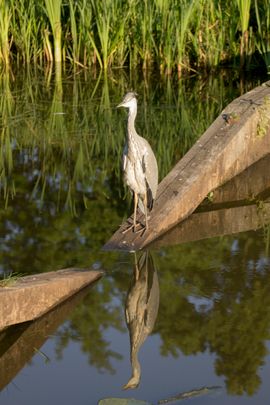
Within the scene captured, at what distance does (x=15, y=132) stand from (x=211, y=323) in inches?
202

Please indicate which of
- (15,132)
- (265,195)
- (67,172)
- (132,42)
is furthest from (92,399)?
(132,42)

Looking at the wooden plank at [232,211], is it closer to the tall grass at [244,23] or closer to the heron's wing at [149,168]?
the heron's wing at [149,168]

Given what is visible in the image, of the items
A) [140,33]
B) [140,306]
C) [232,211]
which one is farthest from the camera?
[140,33]

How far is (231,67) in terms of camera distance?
14.2 m

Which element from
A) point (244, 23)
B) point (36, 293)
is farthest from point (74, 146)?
point (36, 293)

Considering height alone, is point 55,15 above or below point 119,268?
above

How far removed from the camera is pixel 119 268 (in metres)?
7.36

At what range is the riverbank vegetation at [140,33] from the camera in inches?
528

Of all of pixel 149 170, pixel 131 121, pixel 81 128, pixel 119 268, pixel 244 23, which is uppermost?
pixel 244 23

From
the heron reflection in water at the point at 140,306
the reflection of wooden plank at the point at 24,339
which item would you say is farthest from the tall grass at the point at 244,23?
the reflection of wooden plank at the point at 24,339

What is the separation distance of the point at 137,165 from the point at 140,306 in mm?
1217

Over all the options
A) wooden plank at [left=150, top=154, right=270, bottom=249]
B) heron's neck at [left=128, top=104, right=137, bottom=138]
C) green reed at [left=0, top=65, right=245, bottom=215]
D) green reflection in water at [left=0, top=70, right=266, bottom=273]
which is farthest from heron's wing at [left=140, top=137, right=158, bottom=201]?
green reed at [left=0, top=65, right=245, bottom=215]

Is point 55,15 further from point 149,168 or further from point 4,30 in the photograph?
point 149,168

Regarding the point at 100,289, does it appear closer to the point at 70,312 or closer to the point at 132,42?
the point at 70,312
